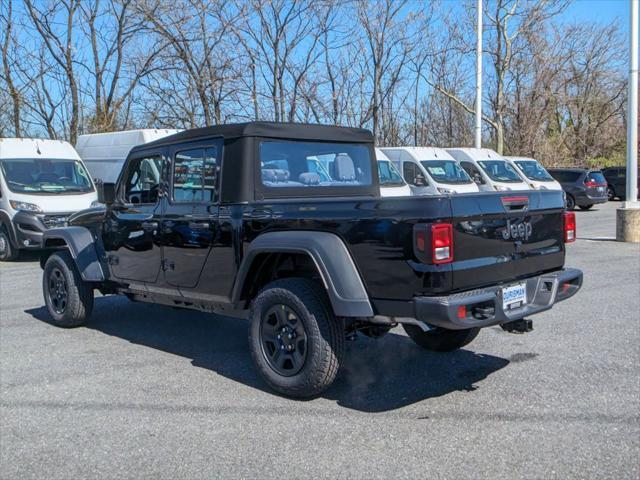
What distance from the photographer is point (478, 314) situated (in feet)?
14.3

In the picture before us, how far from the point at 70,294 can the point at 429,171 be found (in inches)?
509

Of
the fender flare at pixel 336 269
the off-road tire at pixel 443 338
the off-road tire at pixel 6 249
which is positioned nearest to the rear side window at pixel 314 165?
the fender flare at pixel 336 269

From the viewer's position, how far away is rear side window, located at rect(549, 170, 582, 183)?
25.2m

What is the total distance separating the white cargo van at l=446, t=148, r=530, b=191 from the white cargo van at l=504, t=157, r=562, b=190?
1.50 feet

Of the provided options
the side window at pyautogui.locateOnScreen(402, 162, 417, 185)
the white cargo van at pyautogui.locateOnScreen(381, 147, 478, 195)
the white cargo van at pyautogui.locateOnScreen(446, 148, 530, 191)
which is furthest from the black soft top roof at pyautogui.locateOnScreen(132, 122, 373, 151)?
the white cargo van at pyautogui.locateOnScreen(446, 148, 530, 191)

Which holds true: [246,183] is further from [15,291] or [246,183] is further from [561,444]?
[15,291]

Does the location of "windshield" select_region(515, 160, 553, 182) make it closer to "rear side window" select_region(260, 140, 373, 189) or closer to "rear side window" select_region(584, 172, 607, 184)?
"rear side window" select_region(584, 172, 607, 184)

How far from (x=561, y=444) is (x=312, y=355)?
163 centimetres

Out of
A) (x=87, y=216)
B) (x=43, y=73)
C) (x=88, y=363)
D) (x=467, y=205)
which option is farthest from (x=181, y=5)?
(x=467, y=205)

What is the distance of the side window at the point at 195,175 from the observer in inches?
218

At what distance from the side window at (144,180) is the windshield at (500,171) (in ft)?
51.9

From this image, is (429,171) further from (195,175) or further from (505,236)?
(505,236)

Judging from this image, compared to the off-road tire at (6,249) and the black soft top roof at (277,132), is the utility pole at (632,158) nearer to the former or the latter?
the black soft top roof at (277,132)

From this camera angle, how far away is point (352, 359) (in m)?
6.00
